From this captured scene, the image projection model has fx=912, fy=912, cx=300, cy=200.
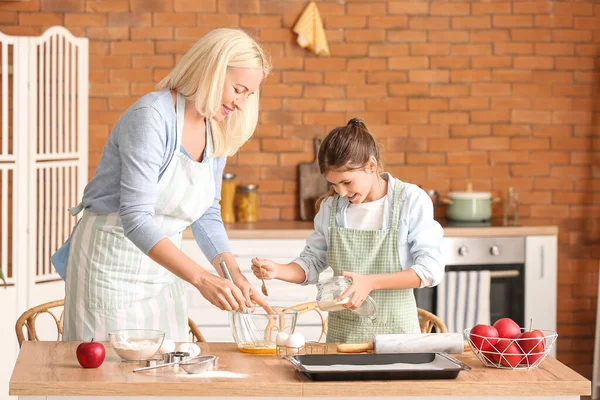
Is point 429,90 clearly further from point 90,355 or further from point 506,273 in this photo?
point 90,355

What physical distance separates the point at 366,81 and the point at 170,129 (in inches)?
108

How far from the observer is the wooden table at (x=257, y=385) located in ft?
6.38

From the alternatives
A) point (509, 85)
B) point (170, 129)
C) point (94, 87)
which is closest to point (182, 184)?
point (170, 129)

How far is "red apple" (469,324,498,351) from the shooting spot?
2.13 metres

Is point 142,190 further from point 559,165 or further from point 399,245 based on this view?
point 559,165

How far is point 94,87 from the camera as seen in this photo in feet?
16.1

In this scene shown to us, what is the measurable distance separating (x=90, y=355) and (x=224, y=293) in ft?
1.16

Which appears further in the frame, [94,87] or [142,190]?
[94,87]

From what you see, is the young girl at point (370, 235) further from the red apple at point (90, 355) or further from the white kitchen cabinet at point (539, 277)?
the white kitchen cabinet at point (539, 277)

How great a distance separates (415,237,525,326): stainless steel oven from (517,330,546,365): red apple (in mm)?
2343

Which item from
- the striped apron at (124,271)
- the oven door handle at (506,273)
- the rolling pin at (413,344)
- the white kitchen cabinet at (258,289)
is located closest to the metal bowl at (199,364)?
the rolling pin at (413,344)

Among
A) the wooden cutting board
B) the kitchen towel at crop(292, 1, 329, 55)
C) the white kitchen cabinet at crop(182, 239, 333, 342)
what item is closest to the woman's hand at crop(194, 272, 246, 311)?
the white kitchen cabinet at crop(182, 239, 333, 342)

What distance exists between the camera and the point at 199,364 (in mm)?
2051

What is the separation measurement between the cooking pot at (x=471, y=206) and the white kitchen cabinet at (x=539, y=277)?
1.12 feet
